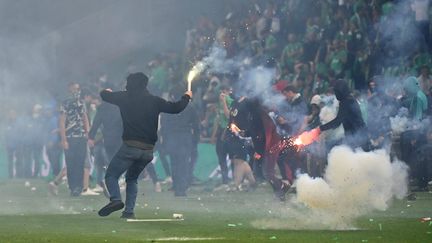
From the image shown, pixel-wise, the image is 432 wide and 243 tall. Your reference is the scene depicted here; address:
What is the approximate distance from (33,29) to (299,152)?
1534 centimetres

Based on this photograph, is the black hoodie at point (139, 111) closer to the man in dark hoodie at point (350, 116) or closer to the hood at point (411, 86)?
the man in dark hoodie at point (350, 116)

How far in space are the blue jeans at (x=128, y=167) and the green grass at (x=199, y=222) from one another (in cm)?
43

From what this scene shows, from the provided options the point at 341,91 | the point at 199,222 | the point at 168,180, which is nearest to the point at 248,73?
the point at 168,180

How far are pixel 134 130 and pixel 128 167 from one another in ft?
1.85

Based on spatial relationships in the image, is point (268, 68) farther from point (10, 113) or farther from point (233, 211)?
point (10, 113)

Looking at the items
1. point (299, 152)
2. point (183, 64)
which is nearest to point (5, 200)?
point (299, 152)

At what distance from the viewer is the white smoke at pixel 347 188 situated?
48.7 feet

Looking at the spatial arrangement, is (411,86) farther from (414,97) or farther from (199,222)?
(199,222)

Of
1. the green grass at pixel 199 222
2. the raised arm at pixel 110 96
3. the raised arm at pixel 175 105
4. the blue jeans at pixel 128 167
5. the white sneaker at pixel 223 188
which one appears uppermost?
A: the raised arm at pixel 110 96

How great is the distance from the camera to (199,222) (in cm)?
1647

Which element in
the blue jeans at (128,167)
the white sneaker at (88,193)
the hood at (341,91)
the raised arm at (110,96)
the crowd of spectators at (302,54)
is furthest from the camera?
the white sneaker at (88,193)

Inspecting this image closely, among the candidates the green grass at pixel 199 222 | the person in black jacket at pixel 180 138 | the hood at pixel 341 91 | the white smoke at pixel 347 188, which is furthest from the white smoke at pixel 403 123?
the white smoke at pixel 347 188

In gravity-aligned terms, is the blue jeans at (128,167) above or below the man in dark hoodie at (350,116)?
below

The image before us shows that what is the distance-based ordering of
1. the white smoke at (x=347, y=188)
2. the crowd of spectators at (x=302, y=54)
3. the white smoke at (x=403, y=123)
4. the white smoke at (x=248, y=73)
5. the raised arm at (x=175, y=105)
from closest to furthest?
1. the white smoke at (x=347, y=188)
2. the raised arm at (x=175, y=105)
3. the white smoke at (x=403, y=123)
4. the white smoke at (x=248, y=73)
5. the crowd of spectators at (x=302, y=54)
